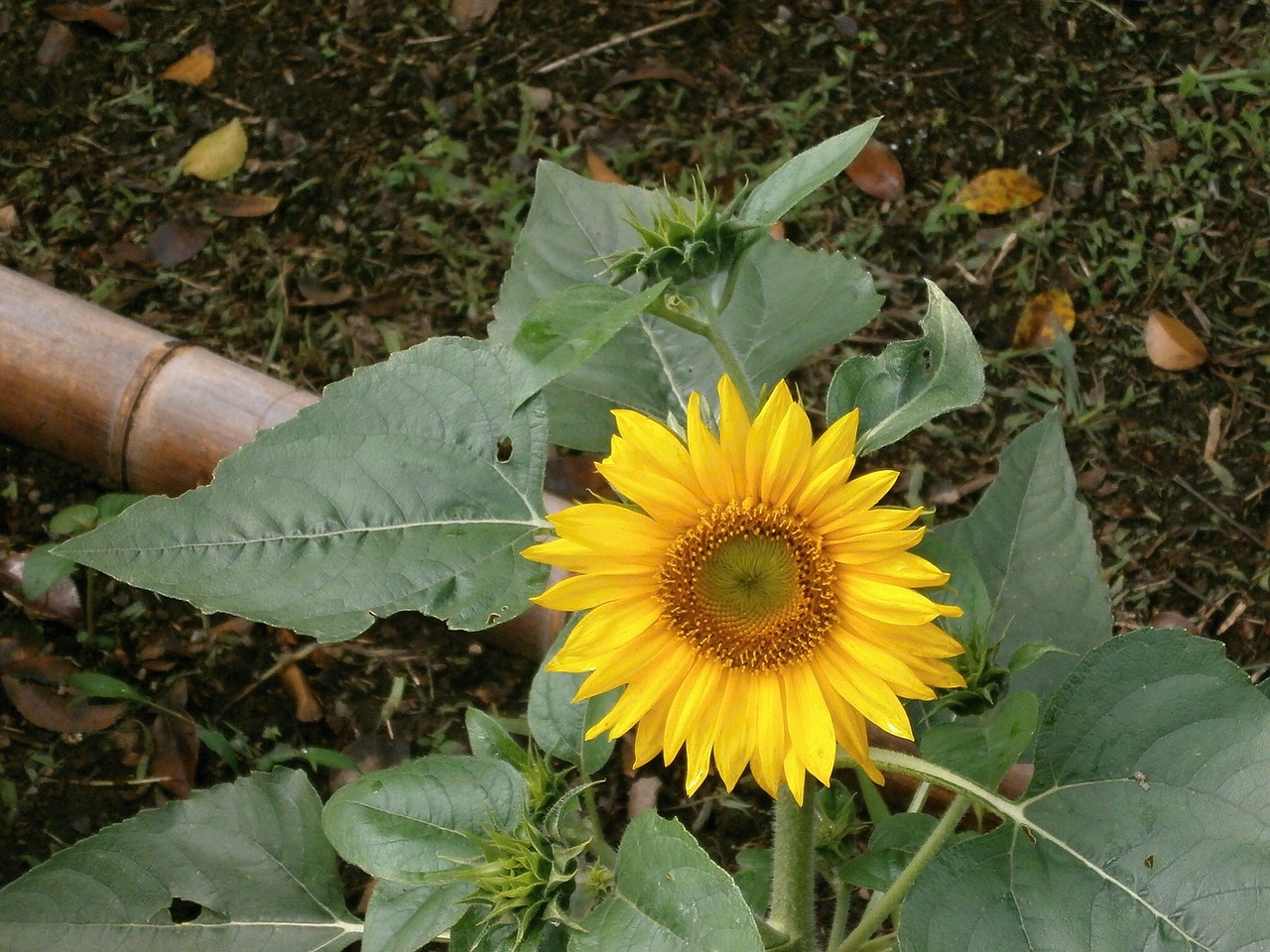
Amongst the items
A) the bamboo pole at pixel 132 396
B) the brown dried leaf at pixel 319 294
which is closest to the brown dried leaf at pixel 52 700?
the bamboo pole at pixel 132 396

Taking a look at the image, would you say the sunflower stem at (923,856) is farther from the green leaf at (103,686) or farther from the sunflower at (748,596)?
the green leaf at (103,686)

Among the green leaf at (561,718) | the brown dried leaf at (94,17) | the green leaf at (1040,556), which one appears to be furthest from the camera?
the brown dried leaf at (94,17)

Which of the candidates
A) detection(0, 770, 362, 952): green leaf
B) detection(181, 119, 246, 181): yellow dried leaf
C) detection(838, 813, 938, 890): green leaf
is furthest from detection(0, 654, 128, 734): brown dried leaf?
detection(838, 813, 938, 890): green leaf

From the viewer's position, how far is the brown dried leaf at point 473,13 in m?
2.84

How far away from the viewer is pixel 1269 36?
8.95 feet

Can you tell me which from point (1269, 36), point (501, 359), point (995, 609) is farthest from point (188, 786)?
point (1269, 36)

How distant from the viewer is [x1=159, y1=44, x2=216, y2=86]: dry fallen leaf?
2795 mm

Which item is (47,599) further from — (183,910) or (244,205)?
(244,205)

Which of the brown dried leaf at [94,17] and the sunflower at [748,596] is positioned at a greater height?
the brown dried leaf at [94,17]

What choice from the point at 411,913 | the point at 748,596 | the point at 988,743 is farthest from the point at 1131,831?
the point at 411,913

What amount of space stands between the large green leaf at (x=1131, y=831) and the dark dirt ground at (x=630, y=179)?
109 cm

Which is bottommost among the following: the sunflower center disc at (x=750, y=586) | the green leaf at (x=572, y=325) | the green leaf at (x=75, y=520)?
the green leaf at (x=75, y=520)

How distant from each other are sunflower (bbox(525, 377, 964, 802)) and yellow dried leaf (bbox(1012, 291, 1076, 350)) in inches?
56.4

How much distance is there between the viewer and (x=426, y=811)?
1404 millimetres
